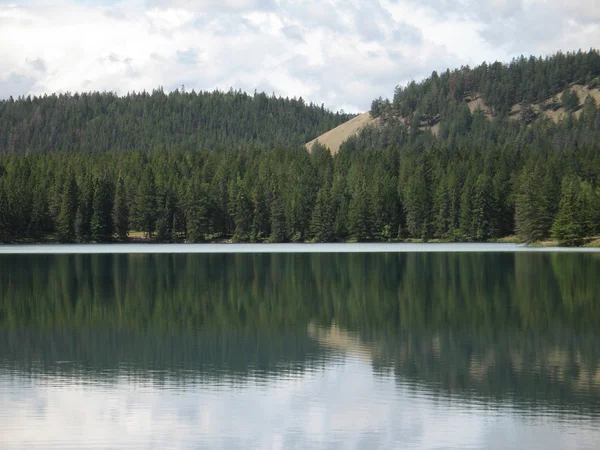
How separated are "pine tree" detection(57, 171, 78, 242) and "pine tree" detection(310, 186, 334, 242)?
1602 inches

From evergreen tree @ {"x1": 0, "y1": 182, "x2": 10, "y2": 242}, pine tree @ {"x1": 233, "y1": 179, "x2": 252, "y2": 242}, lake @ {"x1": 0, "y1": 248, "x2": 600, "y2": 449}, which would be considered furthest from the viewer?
pine tree @ {"x1": 233, "y1": 179, "x2": 252, "y2": 242}

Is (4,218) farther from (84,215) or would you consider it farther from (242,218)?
(242,218)

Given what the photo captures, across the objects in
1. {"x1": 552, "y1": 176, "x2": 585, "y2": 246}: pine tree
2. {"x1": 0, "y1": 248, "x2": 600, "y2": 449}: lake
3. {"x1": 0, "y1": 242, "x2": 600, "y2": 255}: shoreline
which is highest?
{"x1": 552, "y1": 176, "x2": 585, "y2": 246}: pine tree

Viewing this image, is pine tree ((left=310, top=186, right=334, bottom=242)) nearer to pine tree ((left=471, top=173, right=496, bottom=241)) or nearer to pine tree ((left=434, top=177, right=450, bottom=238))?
pine tree ((left=434, top=177, right=450, bottom=238))

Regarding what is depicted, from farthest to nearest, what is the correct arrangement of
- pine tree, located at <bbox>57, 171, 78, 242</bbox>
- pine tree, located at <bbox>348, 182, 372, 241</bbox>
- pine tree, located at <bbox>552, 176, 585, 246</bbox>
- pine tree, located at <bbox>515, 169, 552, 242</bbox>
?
1. pine tree, located at <bbox>348, 182, 372, 241</bbox>
2. pine tree, located at <bbox>57, 171, 78, 242</bbox>
3. pine tree, located at <bbox>515, 169, 552, 242</bbox>
4. pine tree, located at <bbox>552, 176, 585, 246</bbox>

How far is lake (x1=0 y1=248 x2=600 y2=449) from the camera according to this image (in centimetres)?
2097

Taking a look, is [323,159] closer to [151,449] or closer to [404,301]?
[404,301]

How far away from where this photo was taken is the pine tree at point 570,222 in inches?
4360

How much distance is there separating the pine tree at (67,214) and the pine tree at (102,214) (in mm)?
3428

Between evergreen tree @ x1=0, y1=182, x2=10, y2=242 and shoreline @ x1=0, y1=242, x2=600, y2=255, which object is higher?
evergreen tree @ x1=0, y1=182, x2=10, y2=242

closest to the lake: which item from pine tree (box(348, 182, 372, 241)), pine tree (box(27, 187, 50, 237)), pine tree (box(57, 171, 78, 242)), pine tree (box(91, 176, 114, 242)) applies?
pine tree (box(348, 182, 372, 241))

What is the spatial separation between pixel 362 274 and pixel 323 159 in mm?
120878

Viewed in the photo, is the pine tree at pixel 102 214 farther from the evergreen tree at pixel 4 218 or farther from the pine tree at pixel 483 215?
the pine tree at pixel 483 215

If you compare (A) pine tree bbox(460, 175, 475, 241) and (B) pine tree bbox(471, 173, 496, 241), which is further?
(A) pine tree bbox(460, 175, 475, 241)
